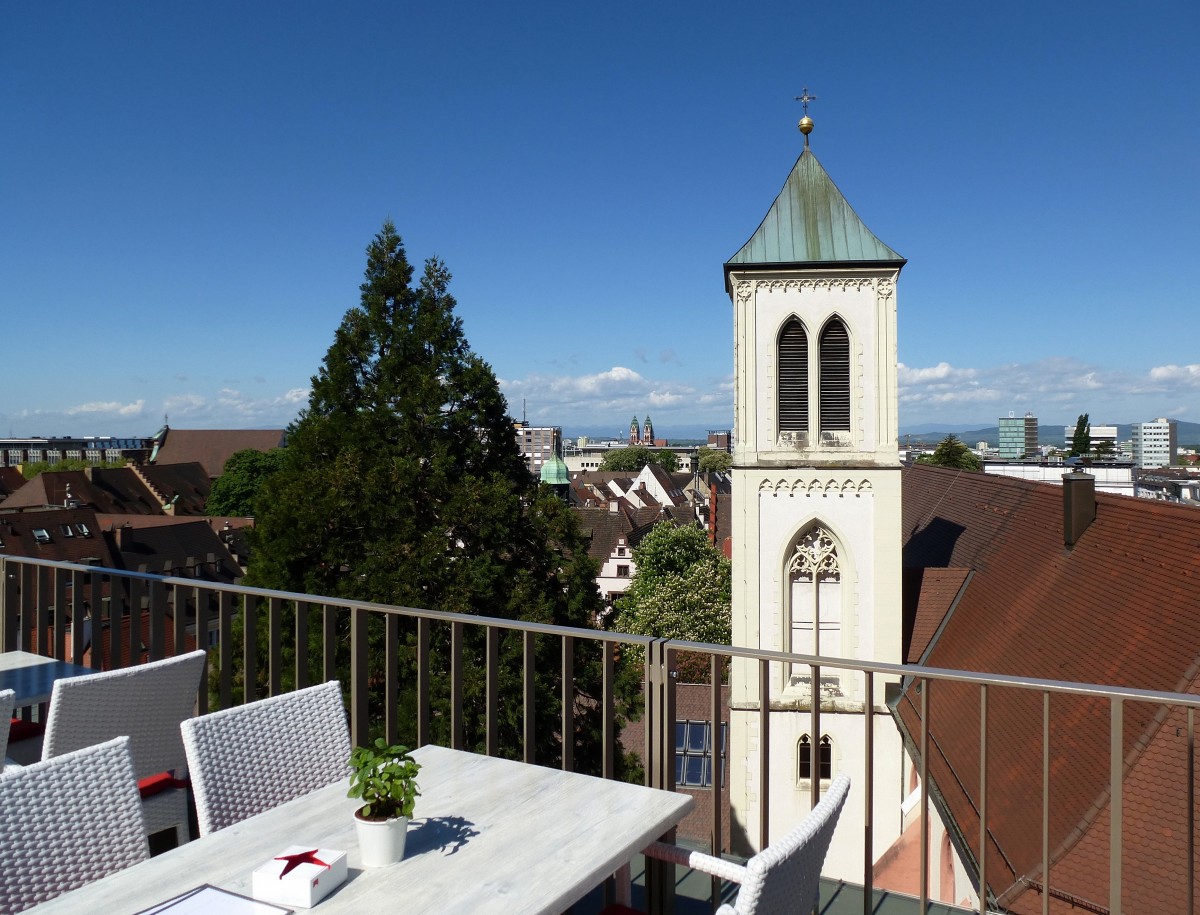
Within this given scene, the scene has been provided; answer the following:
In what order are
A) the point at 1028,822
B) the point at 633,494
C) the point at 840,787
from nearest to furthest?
the point at 840,787 < the point at 1028,822 < the point at 633,494

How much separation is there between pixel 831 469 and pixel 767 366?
1955 mm

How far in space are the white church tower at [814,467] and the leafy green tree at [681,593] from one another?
1455 centimetres

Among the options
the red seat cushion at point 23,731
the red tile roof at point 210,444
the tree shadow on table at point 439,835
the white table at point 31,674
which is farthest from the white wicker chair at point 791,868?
the red tile roof at point 210,444

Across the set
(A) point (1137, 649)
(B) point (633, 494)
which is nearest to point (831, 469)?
(A) point (1137, 649)

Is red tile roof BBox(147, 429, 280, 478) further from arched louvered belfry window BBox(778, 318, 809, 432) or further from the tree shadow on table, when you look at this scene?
the tree shadow on table

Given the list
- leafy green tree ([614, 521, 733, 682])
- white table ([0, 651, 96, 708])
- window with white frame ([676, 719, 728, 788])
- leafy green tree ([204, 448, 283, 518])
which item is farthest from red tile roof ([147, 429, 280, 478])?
white table ([0, 651, 96, 708])

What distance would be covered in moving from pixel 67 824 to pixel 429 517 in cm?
1343

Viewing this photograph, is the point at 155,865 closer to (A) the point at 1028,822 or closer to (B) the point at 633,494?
(A) the point at 1028,822

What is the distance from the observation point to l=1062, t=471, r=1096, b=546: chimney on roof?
12234 mm

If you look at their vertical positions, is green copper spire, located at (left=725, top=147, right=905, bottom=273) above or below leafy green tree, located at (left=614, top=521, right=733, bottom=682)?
above

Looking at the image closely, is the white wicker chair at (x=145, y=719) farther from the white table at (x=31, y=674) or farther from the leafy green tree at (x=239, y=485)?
the leafy green tree at (x=239, y=485)

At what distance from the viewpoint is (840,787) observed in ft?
6.70

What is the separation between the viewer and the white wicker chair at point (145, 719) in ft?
9.62

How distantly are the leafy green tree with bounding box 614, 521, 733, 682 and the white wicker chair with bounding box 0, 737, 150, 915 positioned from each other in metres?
28.0
